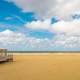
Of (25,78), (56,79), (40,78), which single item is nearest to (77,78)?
(56,79)

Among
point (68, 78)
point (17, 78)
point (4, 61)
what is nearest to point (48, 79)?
point (68, 78)

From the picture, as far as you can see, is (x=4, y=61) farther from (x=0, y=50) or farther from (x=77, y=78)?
(x=77, y=78)

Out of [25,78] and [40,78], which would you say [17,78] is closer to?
[25,78]

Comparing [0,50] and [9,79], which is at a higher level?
[0,50]

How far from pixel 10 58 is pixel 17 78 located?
1766cm

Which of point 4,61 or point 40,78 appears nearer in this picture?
point 40,78

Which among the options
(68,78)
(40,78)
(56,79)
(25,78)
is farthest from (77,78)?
(25,78)

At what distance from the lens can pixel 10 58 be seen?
32.8 m

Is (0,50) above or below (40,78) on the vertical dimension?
above

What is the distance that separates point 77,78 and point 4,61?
1839 cm

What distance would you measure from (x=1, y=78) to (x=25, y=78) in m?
2.05

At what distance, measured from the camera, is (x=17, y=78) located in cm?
1547

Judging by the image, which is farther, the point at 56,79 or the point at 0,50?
the point at 0,50

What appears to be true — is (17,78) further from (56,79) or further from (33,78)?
(56,79)
